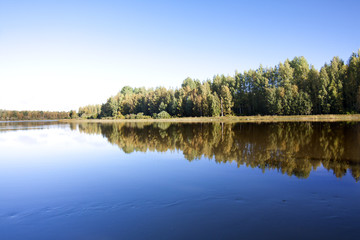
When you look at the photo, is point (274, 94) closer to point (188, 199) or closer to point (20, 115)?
point (188, 199)

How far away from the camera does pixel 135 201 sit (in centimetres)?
583

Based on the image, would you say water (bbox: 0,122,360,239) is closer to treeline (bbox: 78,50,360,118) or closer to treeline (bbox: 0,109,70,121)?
treeline (bbox: 78,50,360,118)

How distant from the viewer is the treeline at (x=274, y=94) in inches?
2138

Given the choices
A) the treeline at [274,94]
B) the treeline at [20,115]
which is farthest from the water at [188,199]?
the treeline at [20,115]

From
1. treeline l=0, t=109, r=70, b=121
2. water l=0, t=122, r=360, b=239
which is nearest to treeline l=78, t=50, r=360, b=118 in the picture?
water l=0, t=122, r=360, b=239

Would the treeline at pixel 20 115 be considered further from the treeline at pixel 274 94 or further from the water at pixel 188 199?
the water at pixel 188 199

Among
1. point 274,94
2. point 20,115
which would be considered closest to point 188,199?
point 274,94

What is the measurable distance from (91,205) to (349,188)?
6603mm

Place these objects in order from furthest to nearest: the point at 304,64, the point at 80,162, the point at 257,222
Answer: the point at 304,64
the point at 80,162
the point at 257,222

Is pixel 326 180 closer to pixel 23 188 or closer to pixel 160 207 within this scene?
pixel 160 207

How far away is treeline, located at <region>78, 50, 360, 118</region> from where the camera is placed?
54.3 metres

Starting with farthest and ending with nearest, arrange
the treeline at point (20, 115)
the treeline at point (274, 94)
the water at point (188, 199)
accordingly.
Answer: the treeline at point (20, 115), the treeline at point (274, 94), the water at point (188, 199)

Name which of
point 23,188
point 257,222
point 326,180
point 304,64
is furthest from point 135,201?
point 304,64

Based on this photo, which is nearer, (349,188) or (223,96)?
(349,188)
